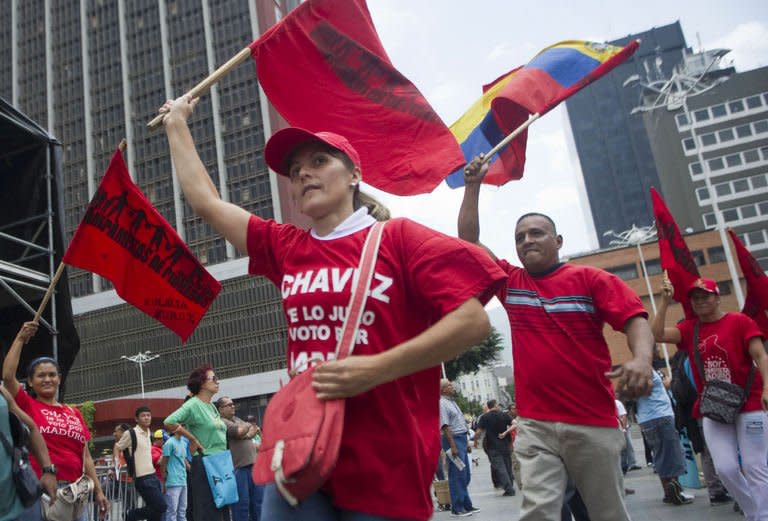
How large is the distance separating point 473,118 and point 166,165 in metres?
68.9

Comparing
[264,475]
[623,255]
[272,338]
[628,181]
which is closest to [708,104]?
[623,255]

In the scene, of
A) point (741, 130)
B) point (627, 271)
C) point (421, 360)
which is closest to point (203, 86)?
point (421, 360)

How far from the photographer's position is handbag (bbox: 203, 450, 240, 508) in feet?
22.8

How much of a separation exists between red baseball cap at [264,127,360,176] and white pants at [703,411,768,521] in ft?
11.9

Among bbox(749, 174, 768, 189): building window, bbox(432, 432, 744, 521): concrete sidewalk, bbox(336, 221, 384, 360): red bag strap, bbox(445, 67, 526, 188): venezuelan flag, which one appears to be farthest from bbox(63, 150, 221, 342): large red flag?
bbox(749, 174, 768, 189): building window

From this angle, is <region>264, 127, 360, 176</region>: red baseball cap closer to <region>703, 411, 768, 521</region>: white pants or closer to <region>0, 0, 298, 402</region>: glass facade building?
<region>703, 411, 768, 521</region>: white pants

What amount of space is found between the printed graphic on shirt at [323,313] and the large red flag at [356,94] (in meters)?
1.87

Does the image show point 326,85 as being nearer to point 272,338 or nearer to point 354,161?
point 354,161

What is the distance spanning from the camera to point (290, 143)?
7.43 ft

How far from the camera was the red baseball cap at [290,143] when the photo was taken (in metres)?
2.21

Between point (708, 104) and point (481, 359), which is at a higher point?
point (708, 104)

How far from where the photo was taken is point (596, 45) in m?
5.72

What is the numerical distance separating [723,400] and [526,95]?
2679 millimetres

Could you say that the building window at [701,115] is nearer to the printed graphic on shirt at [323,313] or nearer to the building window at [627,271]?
the building window at [627,271]
